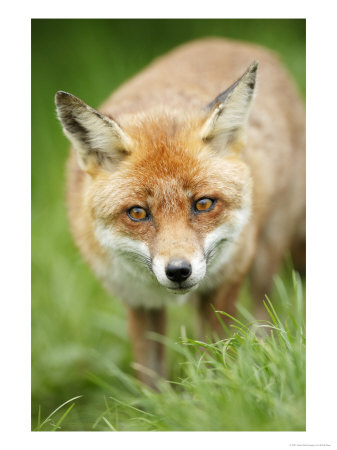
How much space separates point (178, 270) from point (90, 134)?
3.52 feet

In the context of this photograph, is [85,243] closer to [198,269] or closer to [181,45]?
[198,269]

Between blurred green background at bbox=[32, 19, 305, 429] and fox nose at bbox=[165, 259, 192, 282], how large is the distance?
2117 mm

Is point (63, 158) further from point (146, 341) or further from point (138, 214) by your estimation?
point (138, 214)

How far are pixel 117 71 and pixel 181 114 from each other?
2447mm

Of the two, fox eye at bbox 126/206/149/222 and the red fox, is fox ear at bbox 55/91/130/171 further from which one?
fox eye at bbox 126/206/149/222

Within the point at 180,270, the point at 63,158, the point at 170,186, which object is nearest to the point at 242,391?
the point at 180,270

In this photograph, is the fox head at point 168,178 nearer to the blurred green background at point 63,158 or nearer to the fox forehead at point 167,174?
the fox forehead at point 167,174

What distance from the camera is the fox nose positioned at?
292 cm

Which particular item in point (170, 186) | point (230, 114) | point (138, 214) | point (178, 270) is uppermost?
point (230, 114)

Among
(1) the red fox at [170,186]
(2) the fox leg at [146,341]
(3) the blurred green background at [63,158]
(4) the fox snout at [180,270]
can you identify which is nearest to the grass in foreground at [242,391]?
(4) the fox snout at [180,270]

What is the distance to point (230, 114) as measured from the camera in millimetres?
3357
